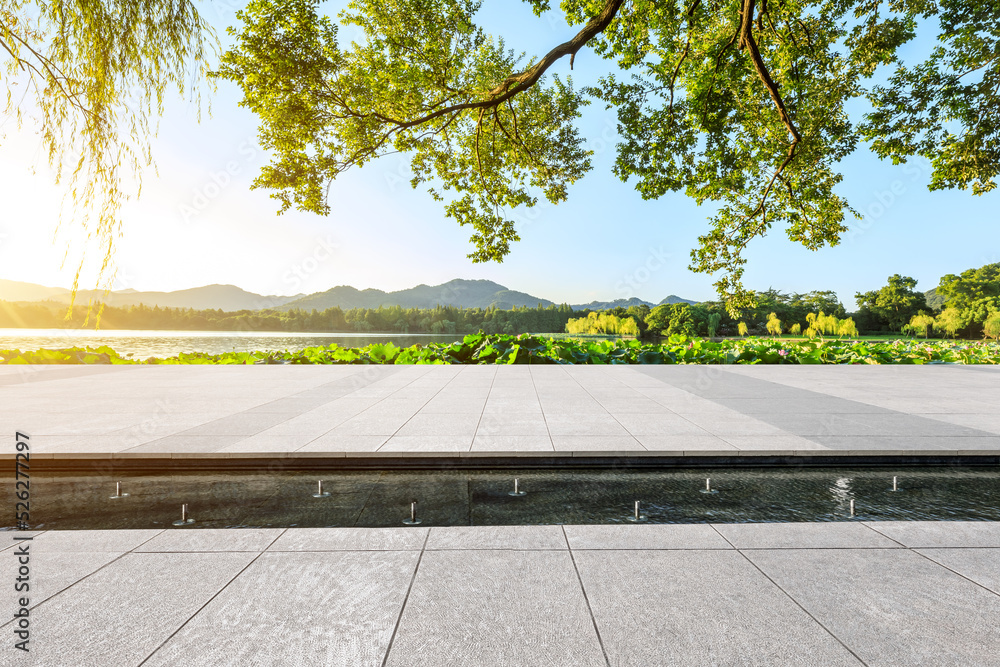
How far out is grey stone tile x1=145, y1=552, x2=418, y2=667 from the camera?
1.94m

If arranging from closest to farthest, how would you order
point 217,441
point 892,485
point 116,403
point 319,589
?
point 319,589, point 892,485, point 217,441, point 116,403

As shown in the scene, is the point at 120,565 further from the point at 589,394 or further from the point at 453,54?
the point at 453,54

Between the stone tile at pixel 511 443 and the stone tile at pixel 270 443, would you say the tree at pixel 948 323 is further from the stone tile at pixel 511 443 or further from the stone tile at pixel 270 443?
the stone tile at pixel 270 443

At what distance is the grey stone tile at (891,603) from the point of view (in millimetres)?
1967

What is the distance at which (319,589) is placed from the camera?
2438mm

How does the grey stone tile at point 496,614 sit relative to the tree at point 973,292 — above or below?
below

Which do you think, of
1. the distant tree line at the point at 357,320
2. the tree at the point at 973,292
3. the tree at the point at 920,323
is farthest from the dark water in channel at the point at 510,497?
the tree at the point at 973,292

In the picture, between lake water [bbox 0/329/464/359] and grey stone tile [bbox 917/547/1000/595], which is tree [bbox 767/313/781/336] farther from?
grey stone tile [bbox 917/547/1000/595]

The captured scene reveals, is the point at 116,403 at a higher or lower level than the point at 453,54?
lower

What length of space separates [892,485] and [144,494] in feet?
21.8

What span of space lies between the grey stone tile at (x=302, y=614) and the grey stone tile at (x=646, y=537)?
43.4 inches

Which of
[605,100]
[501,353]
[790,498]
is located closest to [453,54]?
[605,100]

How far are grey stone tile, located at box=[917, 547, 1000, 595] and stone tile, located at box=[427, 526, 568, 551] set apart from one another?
2.18m

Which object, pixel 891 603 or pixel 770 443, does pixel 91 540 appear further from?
pixel 770 443
